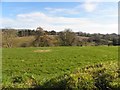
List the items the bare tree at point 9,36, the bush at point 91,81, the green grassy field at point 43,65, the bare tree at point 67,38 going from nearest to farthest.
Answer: the bush at point 91,81
the green grassy field at point 43,65
the bare tree at point 9,36
the bare tree at point 67,38

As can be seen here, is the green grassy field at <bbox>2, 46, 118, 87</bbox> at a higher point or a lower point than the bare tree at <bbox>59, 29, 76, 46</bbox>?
lower

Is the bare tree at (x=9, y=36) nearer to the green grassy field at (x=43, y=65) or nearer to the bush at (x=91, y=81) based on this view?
the green grassy field at (x=43, y=65)

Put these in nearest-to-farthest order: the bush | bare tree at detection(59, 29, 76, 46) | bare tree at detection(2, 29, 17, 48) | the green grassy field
→ 1. the bush
2. the green grassy field
3. bare tree at detection(2, 29, 17, 48)
4. bare tree at detection(59, 29, 76, 46)

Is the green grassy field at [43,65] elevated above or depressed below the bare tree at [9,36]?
below

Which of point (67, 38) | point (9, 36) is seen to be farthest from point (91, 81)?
point (67, 38)

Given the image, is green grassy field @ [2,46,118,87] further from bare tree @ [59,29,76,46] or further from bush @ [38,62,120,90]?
bare tree @ [59,29,76,46]

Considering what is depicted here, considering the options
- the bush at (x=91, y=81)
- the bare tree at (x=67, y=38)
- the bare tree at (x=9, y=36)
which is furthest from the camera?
the bare tree at (x=67, y=38)

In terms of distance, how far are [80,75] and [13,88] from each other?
5.34ft

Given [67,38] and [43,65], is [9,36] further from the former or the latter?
[43,65]

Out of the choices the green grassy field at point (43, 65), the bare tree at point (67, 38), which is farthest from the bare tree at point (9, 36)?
the green grassy field at point (43, 65)

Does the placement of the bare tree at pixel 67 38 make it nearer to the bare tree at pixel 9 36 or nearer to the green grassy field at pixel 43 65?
the bare tree at pixel 9 36

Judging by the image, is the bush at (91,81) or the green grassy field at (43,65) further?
the green grassy field at (43,65)

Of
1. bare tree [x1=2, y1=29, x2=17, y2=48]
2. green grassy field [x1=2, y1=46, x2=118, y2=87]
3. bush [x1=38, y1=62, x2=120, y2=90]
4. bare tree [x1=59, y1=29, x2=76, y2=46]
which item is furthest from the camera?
bare tree [x1=59, y1=29, x2=76, y2=46]

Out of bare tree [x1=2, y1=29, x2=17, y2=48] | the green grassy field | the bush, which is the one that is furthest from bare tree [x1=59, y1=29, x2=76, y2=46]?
the bush
